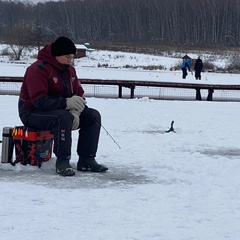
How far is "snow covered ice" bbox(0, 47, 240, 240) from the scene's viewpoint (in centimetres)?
375

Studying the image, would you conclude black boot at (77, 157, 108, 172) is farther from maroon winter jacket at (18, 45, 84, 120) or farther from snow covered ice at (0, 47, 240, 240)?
maroon winter jacket at (18, 45, 84, 120)

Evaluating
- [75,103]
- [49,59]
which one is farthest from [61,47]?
[75,103]

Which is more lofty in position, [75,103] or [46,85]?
[46,85]

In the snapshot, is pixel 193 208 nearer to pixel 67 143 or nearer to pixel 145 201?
pixel 145 201

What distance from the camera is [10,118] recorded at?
1035 cm

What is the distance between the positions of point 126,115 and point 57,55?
19.8 feet

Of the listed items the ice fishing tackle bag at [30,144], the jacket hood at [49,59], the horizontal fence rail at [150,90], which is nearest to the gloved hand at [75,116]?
the ice fishing tackle bag at [30,144]

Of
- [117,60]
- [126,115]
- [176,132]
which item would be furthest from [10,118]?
[117,60]

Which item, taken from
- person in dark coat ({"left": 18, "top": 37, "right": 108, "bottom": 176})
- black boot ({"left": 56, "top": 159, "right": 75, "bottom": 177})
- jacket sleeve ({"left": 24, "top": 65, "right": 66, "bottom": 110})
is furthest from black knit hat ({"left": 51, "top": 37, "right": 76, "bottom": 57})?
black boot ({"left": 56, "top": 159, "right": 75, "bottom": 177})

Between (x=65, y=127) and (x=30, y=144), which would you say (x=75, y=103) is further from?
(x=30, y=144)

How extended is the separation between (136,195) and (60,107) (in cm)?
125

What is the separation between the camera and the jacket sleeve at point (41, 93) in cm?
538

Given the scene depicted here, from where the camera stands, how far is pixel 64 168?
529cm

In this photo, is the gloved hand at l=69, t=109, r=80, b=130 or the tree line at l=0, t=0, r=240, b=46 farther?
the tree line at l=0, t=0, r=240, b=46
